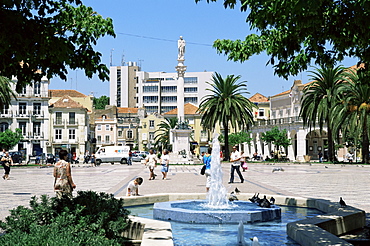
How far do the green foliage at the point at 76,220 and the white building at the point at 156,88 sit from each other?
411 feet

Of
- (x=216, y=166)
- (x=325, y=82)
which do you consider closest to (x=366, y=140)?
(x=325, y=82)

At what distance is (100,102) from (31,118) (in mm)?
75851

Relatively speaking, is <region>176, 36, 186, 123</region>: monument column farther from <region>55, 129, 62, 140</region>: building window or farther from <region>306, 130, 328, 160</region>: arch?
<region>55, 129, 62, 140</region>: building window

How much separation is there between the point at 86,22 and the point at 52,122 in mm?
80277

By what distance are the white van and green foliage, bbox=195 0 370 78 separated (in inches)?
1932

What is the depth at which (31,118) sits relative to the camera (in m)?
79.2

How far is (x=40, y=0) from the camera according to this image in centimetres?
752

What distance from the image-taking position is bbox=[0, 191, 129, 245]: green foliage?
5965 mm

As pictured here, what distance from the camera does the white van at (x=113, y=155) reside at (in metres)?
59.5

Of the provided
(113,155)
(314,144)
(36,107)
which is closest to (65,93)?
(36,107)

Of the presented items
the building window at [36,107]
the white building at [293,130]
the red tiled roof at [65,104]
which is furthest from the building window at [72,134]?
the white building at [293,130]

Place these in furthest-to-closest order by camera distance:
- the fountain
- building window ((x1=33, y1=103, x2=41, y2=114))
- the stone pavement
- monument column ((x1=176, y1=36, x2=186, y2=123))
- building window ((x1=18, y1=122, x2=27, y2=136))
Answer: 1. building window ((x1=33, y1=103, x2=41, y2=114))
2. building window ((x1=18, y1=122, x2=27, y2=136))
3. monument column ((x1=176, y1=36, x2=186, y2=123))
4. the stone pavement
5. the fountain

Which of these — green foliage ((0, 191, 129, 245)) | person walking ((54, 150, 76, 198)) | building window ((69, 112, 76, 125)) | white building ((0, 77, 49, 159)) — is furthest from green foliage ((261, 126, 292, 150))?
green foliage ((0, 191, 129, 245))

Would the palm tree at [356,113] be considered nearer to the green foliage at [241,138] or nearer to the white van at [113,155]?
the white van at [113,155]
